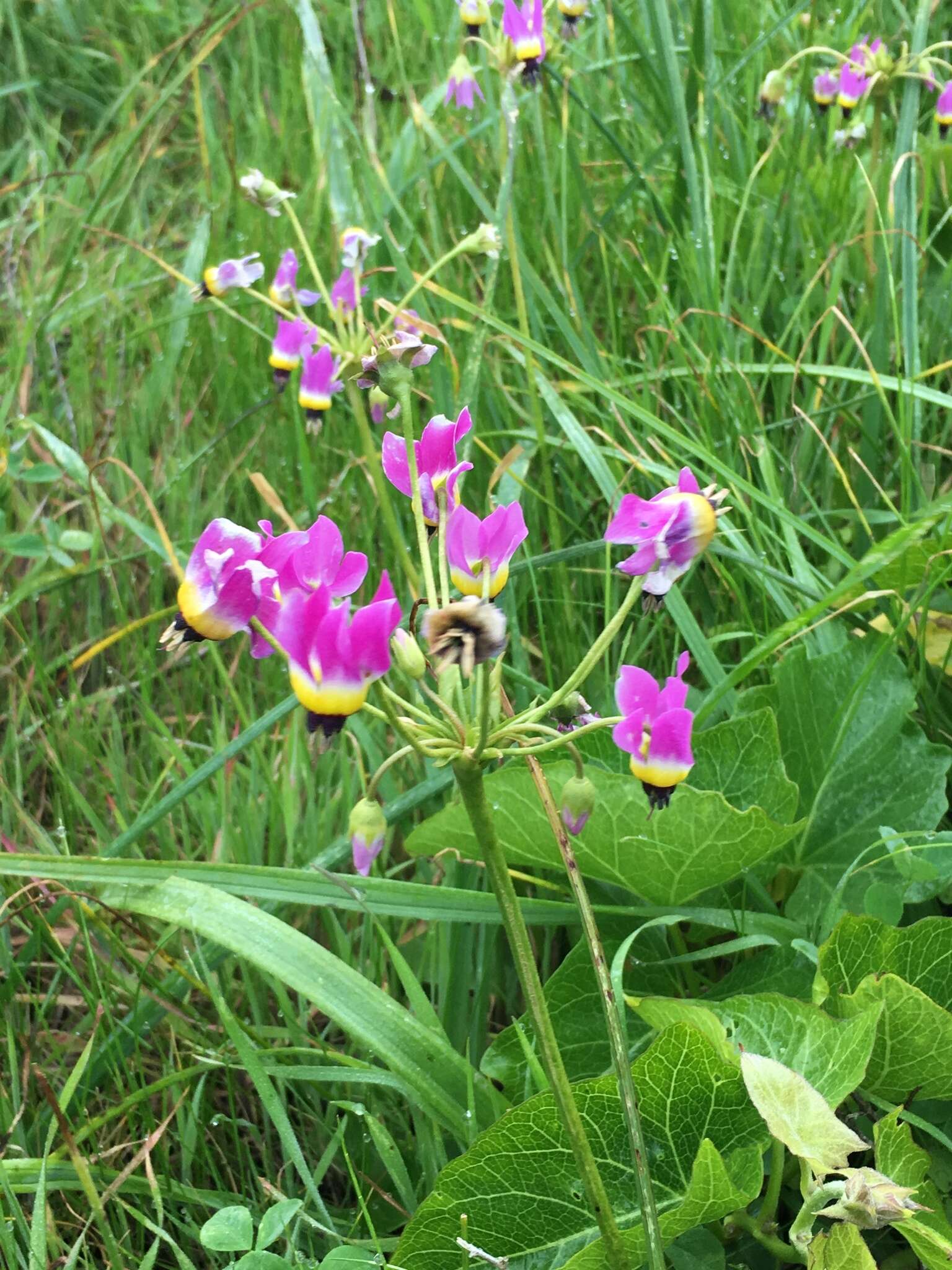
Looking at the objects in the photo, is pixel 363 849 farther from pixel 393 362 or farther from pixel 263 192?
pixel 263 192

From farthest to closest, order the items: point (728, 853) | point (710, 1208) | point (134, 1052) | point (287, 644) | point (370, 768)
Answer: point (370, 768), point (134, 1052), point (728, 853), point (710, 1208), point (287, 644)

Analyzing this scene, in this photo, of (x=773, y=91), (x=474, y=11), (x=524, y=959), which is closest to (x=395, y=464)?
(x=524, y=959)

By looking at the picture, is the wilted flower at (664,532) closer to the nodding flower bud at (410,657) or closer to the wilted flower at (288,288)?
the nodding flower bud at (410,657)

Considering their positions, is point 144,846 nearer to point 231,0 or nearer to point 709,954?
point 709,954

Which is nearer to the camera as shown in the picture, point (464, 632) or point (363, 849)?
point (464, 632)

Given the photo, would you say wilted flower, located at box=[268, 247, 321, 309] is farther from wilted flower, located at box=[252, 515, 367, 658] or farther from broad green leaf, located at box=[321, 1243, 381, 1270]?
broad green leaf, located at box=[321, 1243, 381, 1270]

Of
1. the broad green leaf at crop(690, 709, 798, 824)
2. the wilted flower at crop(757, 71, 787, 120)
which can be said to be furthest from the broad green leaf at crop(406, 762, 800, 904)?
the wilted flower at crop(757, 71, 787, 120)

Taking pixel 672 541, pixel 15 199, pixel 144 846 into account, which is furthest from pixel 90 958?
pixel 15 199
